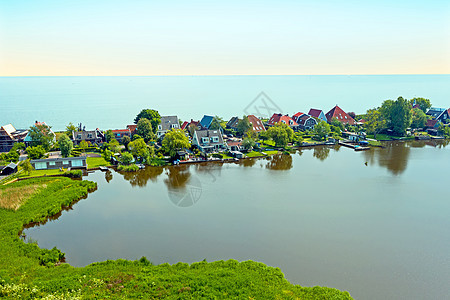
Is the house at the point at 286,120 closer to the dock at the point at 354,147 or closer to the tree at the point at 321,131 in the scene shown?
the tree at the point at 321,131

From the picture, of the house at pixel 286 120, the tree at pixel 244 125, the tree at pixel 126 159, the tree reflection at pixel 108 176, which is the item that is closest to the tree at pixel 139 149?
the tree at pixel 126 159

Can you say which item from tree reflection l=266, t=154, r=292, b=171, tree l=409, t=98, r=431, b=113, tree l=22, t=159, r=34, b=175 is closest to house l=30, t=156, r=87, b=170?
tree l=22, t=159, r=34, b=175

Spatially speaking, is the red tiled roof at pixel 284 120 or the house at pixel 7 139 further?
the red tiled roof at pixel 284 120

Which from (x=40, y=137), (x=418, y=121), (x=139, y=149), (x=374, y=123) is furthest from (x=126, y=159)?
(x=418, y=121)

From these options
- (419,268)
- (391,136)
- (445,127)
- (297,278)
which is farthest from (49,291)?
(445,127)

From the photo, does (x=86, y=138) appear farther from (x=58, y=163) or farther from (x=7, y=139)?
(x=58, y=163)

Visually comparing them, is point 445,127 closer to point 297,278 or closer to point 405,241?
point 405,241

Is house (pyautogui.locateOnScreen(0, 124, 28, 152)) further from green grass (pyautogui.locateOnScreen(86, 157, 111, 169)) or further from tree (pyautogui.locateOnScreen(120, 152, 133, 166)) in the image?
tree (pyautogui.locateOnScreen(120, 152, 133, 166))
